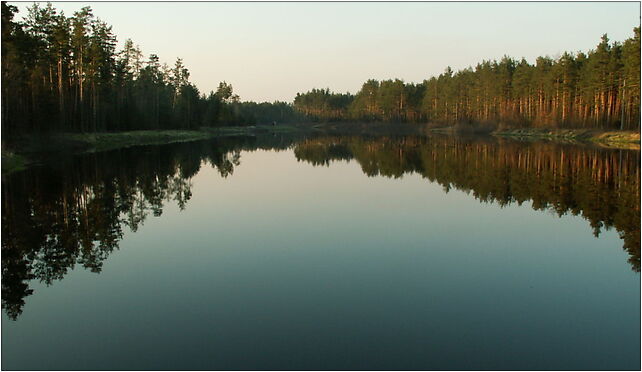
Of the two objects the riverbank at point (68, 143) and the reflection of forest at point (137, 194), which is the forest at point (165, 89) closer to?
the riverbank at point (68, 143)

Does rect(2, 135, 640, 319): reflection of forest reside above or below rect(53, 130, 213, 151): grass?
below

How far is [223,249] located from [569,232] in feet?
35.9

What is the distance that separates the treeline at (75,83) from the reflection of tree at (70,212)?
11.5m

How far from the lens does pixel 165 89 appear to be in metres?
111

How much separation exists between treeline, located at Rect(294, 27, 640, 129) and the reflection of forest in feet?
109

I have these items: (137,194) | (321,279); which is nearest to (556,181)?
(321,279)

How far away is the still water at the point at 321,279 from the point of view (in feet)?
25.3

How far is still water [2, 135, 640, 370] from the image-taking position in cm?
771

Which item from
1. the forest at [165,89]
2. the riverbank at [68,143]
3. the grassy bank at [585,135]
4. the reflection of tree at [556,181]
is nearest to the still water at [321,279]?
the reflection of tree at [556,181]

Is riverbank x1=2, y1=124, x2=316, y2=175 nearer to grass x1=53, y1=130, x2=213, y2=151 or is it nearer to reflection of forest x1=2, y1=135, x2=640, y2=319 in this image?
grass x1=53, y1=130, x2=213, y2=151

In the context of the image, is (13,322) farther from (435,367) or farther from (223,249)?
(435,367)

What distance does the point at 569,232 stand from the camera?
15.9 meters

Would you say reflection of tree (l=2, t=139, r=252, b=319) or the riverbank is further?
the riverbank

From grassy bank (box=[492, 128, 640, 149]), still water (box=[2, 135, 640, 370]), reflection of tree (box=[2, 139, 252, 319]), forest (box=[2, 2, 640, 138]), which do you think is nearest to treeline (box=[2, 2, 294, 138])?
forest (box=[2, 2, 640, 138])
